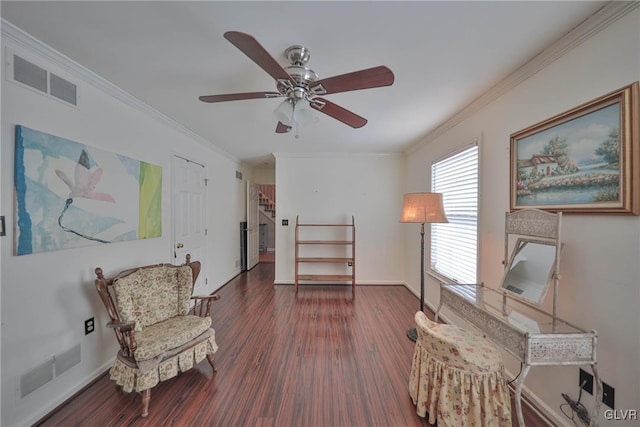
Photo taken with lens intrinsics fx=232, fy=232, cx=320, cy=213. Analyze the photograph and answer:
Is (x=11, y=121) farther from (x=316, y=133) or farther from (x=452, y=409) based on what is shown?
(x=452, y=409)

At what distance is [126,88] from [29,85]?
24.0 inches

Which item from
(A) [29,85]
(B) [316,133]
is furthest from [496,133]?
Answer: (A) [29,85]

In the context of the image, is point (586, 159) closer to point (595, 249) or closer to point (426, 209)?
point (595, 249)

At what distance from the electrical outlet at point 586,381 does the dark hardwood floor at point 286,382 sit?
16.7 inches

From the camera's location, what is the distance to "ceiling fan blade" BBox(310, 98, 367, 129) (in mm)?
1661

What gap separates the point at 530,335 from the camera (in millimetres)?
1202

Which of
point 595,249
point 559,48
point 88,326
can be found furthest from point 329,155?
point 88,326

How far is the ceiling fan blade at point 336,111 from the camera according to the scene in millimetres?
1661

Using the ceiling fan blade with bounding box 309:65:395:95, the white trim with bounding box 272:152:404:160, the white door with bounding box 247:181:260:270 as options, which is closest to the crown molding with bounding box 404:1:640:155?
the ceiling fan blade with bounding box 309:65:395:95

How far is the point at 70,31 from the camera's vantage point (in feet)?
4.59

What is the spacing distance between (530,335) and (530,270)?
20.8 inches

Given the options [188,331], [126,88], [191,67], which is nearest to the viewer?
[191,67]

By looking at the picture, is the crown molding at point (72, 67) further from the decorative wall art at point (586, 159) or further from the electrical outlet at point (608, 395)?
the electrical outlet at point (608, 395)

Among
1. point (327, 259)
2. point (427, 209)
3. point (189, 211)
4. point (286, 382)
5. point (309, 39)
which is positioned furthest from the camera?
point (327, 259)
